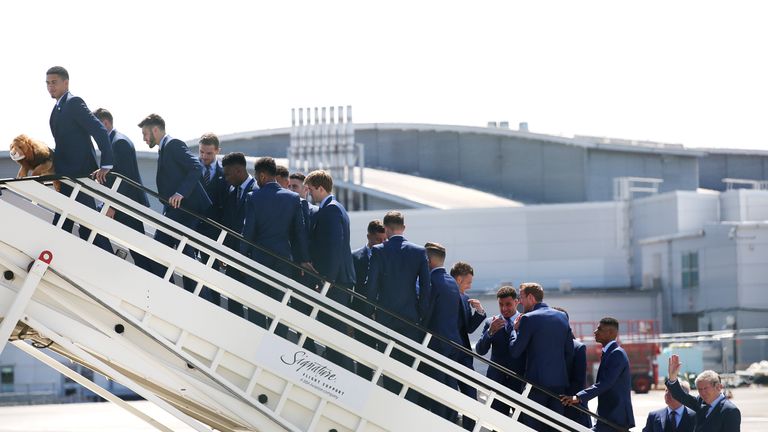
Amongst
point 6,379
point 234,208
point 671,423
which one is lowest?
point 6,379

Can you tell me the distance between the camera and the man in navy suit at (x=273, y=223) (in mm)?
10914

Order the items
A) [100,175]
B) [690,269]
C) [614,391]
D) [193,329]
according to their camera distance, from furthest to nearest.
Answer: [690,269] → [614,391] → [100,175] → [193,329]

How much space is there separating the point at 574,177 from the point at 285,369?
63.7 meters

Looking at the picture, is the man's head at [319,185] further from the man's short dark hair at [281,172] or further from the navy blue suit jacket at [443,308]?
the navy blue suit jacket at [443,308]

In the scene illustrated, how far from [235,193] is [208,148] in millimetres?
504

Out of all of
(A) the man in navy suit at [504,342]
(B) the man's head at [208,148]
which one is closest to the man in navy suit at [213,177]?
(B) the man's head at [208,148]

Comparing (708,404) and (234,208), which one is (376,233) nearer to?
(234,208)

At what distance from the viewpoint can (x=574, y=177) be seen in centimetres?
7219

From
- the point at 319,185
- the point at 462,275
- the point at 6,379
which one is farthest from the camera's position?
the point at 6,379

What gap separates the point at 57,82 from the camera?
34.6 feet

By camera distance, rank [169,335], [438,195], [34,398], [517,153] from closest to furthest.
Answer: [169,335] < [34,398] < [438,195] < [517,153]

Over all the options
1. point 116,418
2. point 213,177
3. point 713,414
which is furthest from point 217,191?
point 116,418

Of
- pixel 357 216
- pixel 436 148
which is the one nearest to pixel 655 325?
pixel 357 216

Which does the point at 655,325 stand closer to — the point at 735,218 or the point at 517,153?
the point at 735,218
